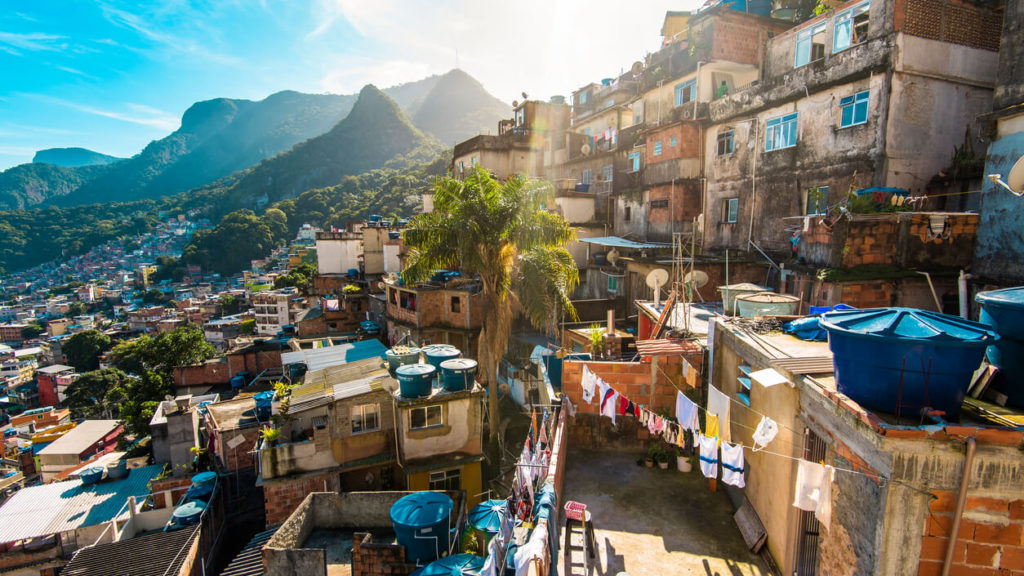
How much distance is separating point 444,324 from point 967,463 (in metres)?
23.0

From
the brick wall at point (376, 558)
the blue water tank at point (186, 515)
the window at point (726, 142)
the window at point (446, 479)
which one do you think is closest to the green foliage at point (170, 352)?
the blue water tank at point (186, 515)

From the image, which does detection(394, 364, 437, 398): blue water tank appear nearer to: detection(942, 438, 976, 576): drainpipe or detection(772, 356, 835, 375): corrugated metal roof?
detection(772, 356, 835, 375): corrugated metal roof

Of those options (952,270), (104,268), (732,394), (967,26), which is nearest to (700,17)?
(967,26)

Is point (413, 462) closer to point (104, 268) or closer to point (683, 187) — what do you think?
point (683, 187)

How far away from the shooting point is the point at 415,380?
1627cm

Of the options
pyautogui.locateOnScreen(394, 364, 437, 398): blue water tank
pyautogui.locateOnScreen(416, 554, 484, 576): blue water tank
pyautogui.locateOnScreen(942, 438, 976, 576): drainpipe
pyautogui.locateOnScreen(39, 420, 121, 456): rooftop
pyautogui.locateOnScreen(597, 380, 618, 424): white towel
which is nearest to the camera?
pyautogui.locateOnScreen(942, 438, 976, 576): drainpipe

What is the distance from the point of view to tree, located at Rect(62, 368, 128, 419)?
48625mm

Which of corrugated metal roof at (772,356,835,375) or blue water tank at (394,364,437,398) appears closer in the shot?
corrugated metal roof at (772,356,835,375)

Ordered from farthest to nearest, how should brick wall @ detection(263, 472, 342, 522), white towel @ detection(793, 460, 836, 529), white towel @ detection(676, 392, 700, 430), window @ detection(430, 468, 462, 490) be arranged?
window @ detection(430, 468, 462, 490)
brick wall @ detection(263, 472, 342, 522)
white towel @ detection(676, 392, 700, 430)
white towel @ detection(793, 460, 836, 529)

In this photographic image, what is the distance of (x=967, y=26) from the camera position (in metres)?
16.8

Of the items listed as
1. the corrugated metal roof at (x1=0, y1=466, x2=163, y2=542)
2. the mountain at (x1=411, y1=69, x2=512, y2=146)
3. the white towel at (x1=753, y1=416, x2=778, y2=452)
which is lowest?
the corrugated metal roof at (x1=0, y1=466, x2=163, y2=542)

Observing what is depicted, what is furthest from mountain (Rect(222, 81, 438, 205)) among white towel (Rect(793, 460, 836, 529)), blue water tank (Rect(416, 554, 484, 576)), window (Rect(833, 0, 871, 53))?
white towel (Rect(793, 460, 836, 529))

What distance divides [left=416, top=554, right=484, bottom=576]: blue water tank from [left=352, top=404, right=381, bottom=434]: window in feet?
27.1

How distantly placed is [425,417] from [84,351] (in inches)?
3001
